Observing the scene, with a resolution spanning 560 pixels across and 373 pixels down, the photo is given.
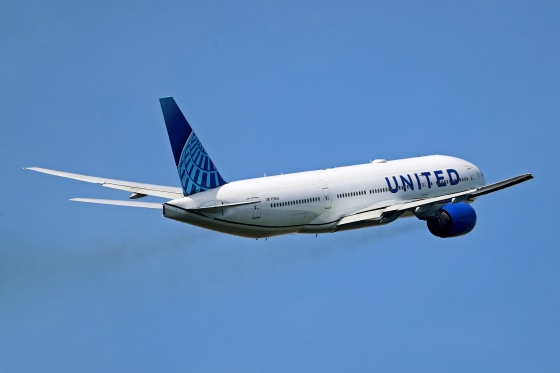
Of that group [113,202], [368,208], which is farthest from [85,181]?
[368,208]

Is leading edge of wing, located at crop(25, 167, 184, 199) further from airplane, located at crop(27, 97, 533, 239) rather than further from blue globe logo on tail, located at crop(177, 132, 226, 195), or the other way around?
blue globe logo on tail, located at crop(177, 132, 226, 195)

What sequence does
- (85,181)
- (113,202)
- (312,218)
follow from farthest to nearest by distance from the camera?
1. (85,181)
2. (312,218)
3. (113,202)

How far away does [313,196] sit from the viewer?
62688mm

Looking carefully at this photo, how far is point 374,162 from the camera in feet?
225

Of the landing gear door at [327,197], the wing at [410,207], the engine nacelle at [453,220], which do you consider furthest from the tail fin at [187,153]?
the engine nacelle at [453,220]

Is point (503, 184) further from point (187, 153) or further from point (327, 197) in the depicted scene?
point (187, 153)

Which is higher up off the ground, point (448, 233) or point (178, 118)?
point (178, 118)

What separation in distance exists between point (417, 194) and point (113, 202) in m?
17.7

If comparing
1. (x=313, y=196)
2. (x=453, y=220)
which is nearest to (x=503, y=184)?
(x=453, y=220)

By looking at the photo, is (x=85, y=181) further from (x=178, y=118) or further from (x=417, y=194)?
(x=417, y=194)

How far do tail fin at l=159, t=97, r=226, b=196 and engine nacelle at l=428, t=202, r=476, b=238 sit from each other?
40.0 feet

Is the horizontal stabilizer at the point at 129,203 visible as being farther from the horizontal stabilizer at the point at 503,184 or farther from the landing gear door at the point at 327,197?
the horizontal stabilizer at the point at 503,184

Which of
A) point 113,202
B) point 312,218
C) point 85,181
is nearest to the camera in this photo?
point 113,202

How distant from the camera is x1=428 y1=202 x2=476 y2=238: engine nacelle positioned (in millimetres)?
64312
